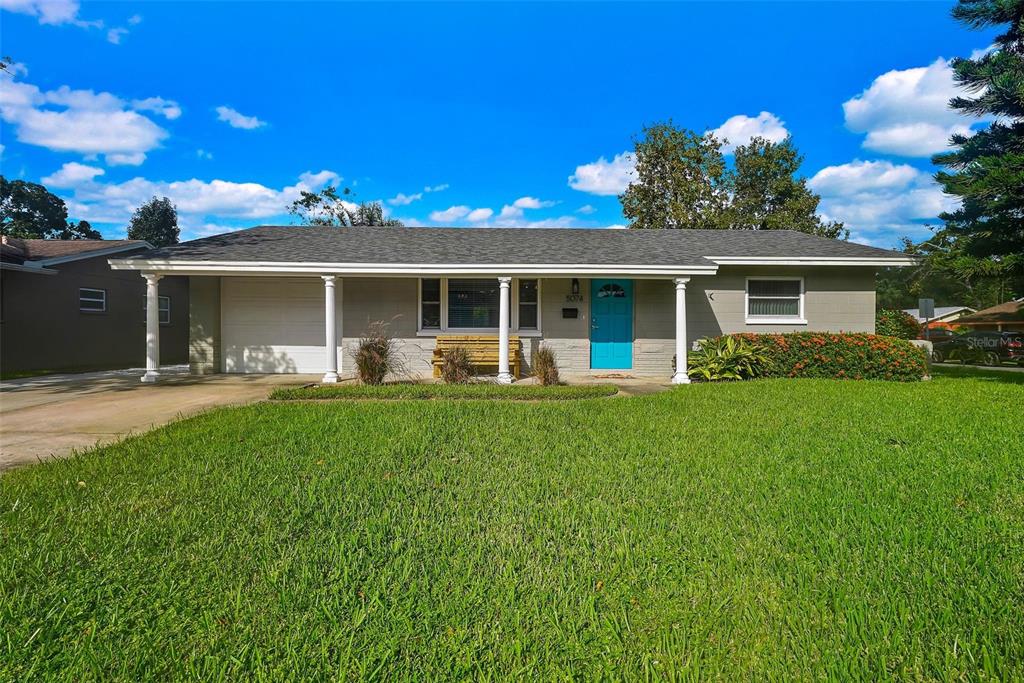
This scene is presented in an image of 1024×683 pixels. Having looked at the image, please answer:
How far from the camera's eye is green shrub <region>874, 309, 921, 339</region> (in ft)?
54.4

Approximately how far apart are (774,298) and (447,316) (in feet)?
27.7

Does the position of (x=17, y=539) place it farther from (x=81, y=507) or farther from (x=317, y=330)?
(x=317, y=330)

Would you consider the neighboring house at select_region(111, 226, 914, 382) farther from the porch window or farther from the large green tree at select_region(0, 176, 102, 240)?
the large green tree at select_region(0, 176, 102, 240)

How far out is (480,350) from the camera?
11.5 m

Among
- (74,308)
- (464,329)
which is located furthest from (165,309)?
(464,329)

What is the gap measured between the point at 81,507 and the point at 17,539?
492 mm

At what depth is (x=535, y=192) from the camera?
2461 centimetres

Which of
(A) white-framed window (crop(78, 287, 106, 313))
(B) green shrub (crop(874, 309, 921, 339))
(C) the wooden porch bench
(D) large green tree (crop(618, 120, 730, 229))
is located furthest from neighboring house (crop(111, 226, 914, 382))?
(D) large green tree (crop(618, 120, 730, 229))

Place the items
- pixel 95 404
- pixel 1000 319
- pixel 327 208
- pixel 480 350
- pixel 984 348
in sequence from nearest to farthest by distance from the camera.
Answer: pixel 95 404 < pixel 480 350 < pixel 984 348 < pixel 1000 319 < pixel 327 208

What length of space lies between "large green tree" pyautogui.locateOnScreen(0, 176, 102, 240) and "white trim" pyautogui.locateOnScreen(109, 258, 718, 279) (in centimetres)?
4034

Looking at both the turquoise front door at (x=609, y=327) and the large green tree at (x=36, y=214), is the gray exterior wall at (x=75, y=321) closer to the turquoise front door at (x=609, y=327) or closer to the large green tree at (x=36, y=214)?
the turquoise front door at (x=609, y=327)

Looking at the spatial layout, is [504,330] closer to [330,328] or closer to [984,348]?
[330,328]

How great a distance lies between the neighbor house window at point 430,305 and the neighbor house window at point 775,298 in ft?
26.0

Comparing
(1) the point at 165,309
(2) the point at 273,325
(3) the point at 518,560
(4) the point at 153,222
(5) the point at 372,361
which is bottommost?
(3) the point at 518,560
